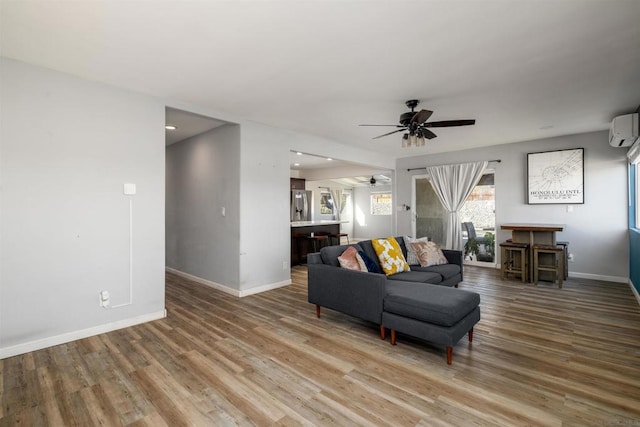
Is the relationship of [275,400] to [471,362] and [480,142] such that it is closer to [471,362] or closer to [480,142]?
[471,362]

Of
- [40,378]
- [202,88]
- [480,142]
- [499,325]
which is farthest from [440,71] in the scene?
[40,378]

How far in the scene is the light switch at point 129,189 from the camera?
129 inches

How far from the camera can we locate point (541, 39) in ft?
7.80

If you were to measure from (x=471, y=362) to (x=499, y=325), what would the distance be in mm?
1043

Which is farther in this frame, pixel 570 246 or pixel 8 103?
pixel 570 246

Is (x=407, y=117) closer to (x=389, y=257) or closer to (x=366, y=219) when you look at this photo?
(x=389, y=257)

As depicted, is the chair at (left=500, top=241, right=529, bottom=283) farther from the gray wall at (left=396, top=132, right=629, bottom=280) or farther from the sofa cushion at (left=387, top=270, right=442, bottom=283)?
the sofa cushion at (left=387, top=270, right=442, bottom=283)

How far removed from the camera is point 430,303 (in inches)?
100

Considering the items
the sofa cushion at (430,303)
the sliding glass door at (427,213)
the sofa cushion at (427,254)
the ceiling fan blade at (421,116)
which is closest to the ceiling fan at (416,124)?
the ceiling fan blade at (421,116)

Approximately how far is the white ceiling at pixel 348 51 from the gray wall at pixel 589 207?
1488mm

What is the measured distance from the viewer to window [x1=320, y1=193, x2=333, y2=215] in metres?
12.2

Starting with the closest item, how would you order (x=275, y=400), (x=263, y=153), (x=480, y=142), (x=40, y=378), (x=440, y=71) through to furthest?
(x=275, y=400) < (x=40, y=378) < (x=440, y=71) < (x=263, y=153) < (x=480, y=142)

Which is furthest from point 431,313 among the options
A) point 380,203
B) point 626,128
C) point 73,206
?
point 380,203

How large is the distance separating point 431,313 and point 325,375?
98cm
